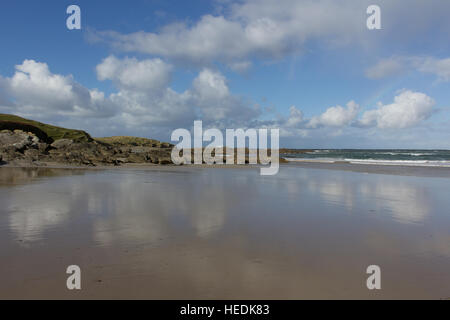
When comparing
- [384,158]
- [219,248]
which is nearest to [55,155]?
[219,248]

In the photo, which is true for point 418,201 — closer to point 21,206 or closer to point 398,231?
point 398,231

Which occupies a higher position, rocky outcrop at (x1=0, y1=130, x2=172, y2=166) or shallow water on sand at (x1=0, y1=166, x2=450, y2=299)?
rocky outcrop at (x1=0, y1=130, x2=172, y2=166)

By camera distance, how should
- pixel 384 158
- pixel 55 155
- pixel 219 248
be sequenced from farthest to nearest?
pixel 384 158, pixel 55 155, pixel 219 248

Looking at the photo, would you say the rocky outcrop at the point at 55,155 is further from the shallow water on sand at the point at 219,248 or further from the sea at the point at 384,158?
the sea at the point at 384,158

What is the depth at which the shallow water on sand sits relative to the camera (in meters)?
3.69

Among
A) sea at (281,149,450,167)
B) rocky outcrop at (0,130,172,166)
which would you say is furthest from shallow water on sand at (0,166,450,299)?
sea at (281,149,450,167)

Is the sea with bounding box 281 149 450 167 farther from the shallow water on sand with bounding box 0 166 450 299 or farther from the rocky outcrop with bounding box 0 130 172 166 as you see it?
the shallow water on sand with bounding box 0 166 450 299

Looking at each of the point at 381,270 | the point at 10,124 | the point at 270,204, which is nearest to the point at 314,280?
the point at 381,270

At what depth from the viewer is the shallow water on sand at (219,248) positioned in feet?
12.1

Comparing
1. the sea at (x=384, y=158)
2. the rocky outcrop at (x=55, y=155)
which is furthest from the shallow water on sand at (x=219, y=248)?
the sea at (x=384, y=158)

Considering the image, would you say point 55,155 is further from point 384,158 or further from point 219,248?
point 384,158

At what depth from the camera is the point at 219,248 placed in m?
5.05

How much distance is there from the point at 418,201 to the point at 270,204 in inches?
213

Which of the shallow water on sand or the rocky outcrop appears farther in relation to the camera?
the rocky outcrop
